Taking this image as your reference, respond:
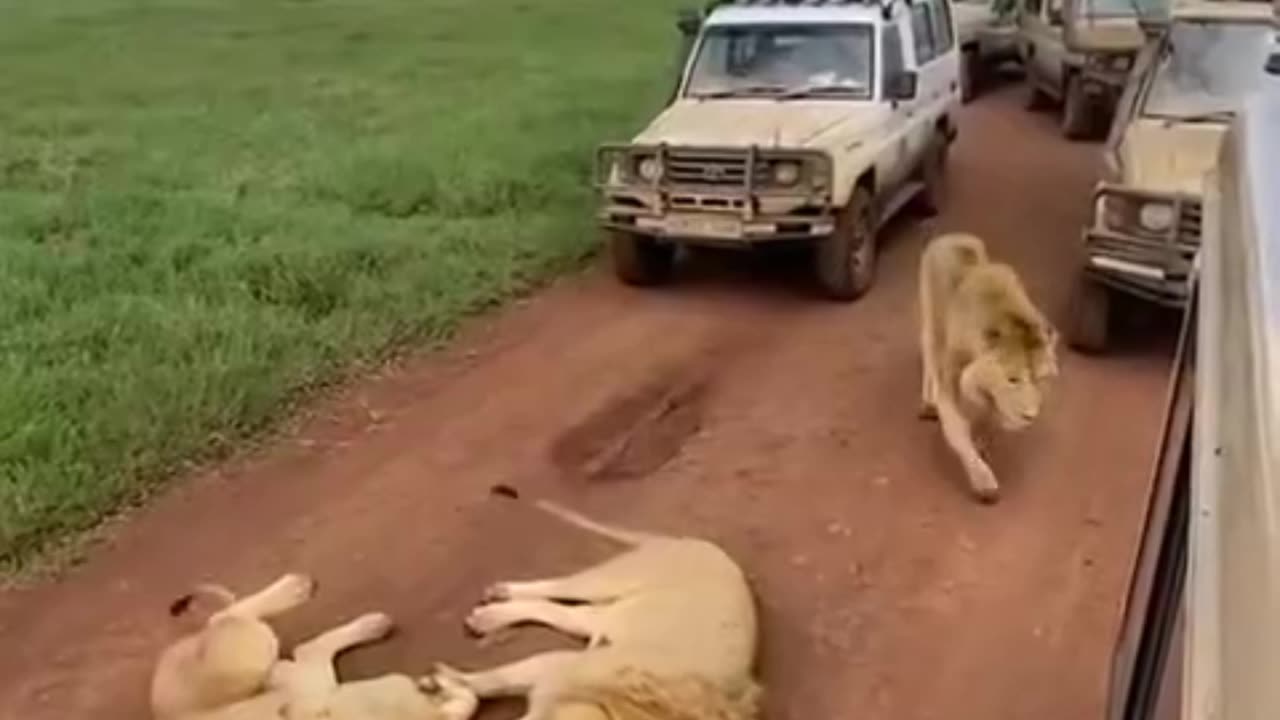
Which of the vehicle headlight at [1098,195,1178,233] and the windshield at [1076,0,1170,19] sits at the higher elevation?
the windshield at [1076,0,1170,19]

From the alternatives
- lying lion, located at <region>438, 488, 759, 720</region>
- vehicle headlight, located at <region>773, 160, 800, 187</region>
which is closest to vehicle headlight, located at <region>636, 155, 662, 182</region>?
vehicle headlight, located at <region>773, 160, 800, 187</region>

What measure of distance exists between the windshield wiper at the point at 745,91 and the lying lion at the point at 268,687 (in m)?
6.15

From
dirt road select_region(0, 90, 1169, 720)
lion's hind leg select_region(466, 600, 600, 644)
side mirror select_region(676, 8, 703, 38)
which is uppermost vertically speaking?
side mirror select_region(676, 8, 703, 38)

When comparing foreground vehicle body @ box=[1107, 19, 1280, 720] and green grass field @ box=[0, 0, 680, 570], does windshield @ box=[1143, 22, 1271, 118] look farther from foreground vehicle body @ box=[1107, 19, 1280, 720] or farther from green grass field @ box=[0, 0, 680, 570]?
foreground vehicle body @ box=[1107, 19, 1280, 720]

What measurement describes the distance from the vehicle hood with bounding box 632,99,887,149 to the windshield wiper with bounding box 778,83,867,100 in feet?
0.28

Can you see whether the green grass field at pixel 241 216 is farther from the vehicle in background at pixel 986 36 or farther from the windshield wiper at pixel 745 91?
the vehicle in background at pixel 986 36

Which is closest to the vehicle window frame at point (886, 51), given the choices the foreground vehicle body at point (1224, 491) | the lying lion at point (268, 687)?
the lying lion at point (268, 687)

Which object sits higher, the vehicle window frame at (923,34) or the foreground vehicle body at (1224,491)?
the foreground vehicle body at (1224,491)

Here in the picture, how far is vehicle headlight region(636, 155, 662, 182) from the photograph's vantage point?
399 inches

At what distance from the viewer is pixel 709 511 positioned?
6.99 metres

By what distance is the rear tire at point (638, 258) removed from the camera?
10.5m

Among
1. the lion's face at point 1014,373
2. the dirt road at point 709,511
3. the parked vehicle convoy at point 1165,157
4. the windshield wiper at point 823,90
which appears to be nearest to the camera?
the dirt road at point 709,511

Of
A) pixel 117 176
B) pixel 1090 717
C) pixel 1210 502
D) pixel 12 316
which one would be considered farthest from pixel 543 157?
pixel 1210 502

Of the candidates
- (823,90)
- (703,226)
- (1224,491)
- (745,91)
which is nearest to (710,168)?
(703,226)
